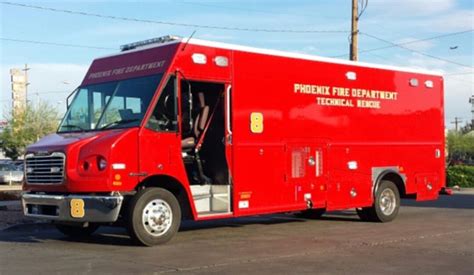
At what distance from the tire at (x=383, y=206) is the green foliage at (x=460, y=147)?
216ft

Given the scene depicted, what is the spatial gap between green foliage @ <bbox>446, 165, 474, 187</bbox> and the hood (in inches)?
983

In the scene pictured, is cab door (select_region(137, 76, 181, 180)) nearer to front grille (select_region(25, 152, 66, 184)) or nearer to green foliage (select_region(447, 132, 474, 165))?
front grille (select_region(25, 152, 66, 184))

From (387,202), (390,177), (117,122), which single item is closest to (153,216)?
(117,122)

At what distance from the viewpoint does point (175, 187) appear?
34.7 ft

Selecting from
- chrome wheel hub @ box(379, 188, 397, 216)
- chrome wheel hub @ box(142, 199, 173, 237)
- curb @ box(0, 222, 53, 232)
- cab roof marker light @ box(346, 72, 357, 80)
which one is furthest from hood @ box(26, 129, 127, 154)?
chrome wheel hub @ box(379, 188, 397, 216)

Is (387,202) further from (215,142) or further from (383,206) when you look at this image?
(215,142)

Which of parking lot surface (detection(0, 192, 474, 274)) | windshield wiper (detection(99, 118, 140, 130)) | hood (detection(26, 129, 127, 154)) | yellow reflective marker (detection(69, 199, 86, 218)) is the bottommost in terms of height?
parking lot surface (detection(0, 192, 474, 274))

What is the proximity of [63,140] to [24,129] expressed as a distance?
41.9 meters

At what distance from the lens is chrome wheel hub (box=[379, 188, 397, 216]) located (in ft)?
45.4

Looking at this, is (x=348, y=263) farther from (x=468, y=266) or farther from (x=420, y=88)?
(x=420, y=88)

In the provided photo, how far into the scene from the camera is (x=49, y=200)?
396 inches

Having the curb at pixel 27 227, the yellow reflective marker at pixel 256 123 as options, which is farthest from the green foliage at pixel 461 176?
the curb at pixel 27 227

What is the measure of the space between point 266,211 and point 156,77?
3155mm

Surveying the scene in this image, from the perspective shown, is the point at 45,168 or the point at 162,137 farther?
the point at 45,168
